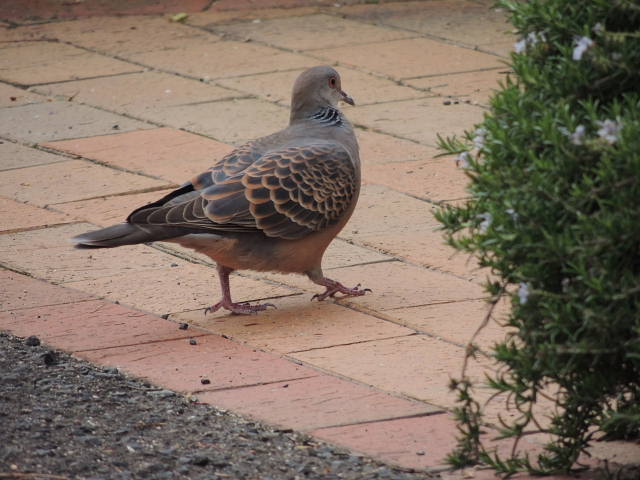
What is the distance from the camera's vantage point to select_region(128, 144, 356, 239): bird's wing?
5.63 metres

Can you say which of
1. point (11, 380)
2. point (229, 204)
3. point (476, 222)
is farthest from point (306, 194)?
point (476, 222)

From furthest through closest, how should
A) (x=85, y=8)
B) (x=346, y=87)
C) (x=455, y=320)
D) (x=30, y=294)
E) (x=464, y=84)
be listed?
(x=85, y=8), (x=464, y=84), (x=346, y=87), (x=30, y=294), (x=455, y=320)

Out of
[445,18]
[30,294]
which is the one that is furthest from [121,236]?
[445,18]

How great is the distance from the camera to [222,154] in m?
Answer: 8.05

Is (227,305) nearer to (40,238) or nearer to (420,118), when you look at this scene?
(40,238)

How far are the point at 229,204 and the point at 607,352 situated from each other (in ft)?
8.21

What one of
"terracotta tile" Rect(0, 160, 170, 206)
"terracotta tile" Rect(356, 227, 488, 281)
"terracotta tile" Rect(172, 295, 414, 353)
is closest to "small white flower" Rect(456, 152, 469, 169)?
"terracotta tile" Rect(172, 295, 414, 353)

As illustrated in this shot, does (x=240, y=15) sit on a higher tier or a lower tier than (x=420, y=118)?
higher

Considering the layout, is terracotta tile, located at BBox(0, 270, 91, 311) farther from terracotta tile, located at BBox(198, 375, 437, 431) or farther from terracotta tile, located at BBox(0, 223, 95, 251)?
terracotta tile, located at BBox(198, 375, 437, 431)

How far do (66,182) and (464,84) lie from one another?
3.23m

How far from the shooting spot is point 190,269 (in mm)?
6469

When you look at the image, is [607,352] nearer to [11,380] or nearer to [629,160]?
[629,160]

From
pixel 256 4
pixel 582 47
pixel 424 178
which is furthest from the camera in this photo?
pixel 256 4

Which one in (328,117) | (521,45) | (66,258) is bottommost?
(66,258)
